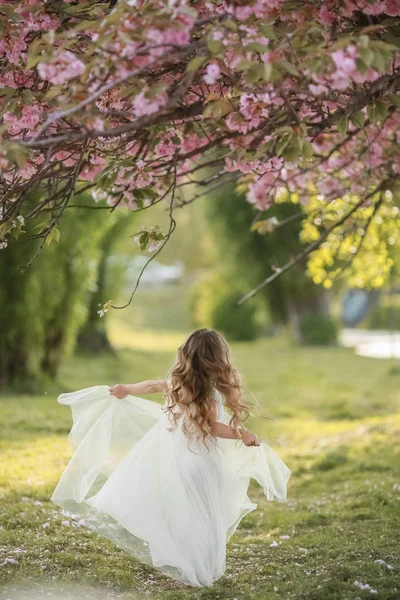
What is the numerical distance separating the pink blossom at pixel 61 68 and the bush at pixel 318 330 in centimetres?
1891

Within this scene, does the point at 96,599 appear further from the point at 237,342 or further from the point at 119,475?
the point at 237,342

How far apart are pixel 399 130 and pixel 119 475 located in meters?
3.11

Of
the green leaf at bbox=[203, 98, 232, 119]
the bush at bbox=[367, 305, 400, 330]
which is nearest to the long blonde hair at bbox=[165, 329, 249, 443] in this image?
the green leaf at bbox=[203, 98, 232, 119]

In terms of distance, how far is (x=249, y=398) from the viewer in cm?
1253

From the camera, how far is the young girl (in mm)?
3938

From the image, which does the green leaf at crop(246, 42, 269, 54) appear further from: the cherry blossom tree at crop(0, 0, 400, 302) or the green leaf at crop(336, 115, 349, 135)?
the green leaf at crop(336, 115, 349, 135)

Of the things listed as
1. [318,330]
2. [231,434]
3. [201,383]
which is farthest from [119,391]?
[318,330]

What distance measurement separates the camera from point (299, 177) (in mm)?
6184

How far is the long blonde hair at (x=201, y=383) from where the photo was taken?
404 cm

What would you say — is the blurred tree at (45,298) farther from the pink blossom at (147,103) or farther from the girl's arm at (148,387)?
the pink blossom at (147,103)

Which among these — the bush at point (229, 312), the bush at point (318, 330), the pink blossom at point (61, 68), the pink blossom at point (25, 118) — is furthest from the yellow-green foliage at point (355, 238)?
the bush at point (229, 312)

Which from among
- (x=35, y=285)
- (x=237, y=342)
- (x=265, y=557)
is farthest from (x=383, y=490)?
(x=237, y=342)

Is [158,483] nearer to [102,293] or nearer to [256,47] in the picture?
[256,47]

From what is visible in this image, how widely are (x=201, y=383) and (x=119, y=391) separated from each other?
54 cm
